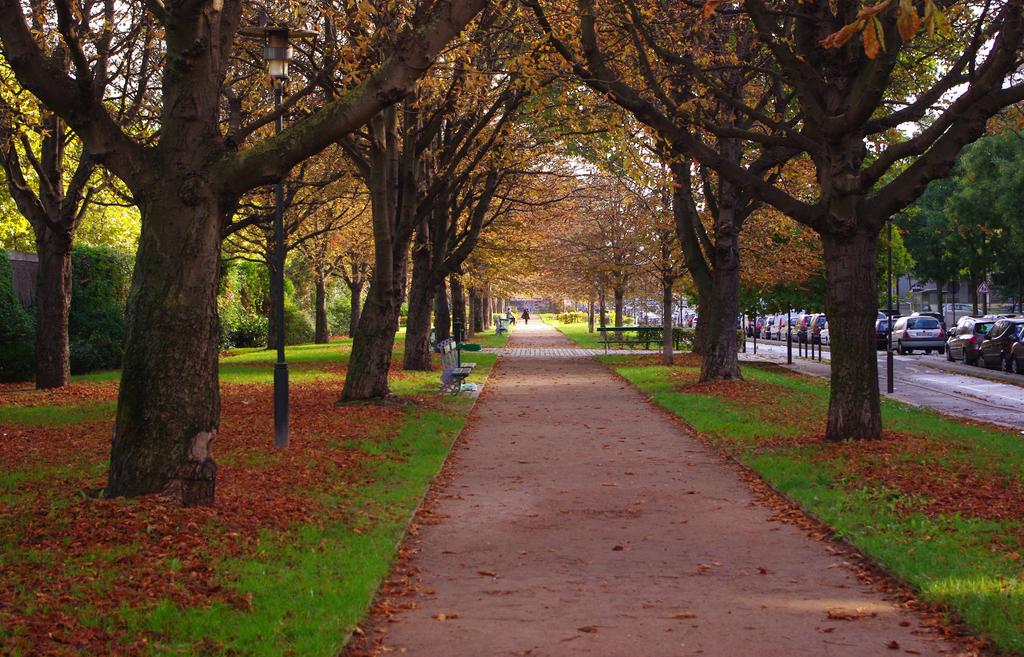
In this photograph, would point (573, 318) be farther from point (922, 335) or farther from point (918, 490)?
point (918, 490)

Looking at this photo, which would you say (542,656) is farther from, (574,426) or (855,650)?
(574,426)

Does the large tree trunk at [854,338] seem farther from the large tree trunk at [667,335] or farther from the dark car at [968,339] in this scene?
the dark car at [968,339]

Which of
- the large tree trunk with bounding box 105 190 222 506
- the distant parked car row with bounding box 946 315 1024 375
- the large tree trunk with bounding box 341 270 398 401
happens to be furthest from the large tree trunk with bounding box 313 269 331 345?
the large tree trunk with bounding box 105 190 222 506

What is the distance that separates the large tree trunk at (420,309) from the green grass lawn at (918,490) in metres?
11.4

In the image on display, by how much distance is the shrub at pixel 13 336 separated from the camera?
74.1 ft

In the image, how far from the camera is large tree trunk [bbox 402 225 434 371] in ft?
Result: 92.6

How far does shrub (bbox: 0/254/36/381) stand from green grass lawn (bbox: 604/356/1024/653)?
13996mm

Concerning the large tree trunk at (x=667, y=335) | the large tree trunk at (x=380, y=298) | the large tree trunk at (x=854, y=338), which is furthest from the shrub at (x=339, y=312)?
the large tree trunk at (x=854, y=338)

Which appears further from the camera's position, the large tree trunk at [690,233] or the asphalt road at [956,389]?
the large tree trunk at [690,233]

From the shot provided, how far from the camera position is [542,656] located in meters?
5.53

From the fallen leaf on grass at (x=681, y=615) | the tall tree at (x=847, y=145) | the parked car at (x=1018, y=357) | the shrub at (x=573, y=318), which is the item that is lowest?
the fallen leaf on grass at (x=681, y=615)

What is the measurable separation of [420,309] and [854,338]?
55.8 feet

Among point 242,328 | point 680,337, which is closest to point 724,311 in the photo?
point 680,337

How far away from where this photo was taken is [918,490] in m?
9.66
